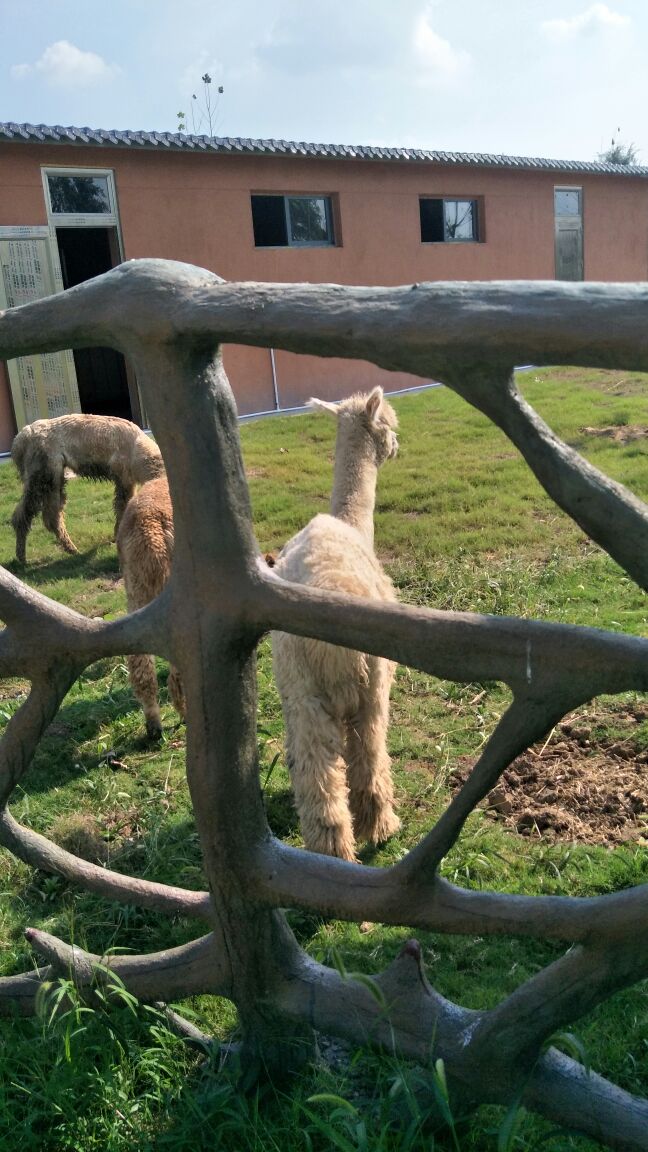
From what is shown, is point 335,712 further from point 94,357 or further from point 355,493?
point 94,357

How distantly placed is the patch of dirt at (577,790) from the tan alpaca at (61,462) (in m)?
5.01

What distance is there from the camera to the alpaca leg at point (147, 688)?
189 inches

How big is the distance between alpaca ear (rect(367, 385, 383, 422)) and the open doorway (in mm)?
11531

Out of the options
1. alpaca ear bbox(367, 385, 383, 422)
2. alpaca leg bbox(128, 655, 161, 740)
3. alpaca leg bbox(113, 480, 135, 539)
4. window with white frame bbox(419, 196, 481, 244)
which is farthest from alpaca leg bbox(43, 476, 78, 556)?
window with white frame bbox(419, 196, 481, 244)

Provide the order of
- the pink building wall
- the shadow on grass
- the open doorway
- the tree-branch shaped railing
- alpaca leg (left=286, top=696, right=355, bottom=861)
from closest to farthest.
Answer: the tree-branch shaped railing
alpaca leg (left=286, top=696, right=355, bottom=861)
the shadow on grass
the pink building wall
the open doorway

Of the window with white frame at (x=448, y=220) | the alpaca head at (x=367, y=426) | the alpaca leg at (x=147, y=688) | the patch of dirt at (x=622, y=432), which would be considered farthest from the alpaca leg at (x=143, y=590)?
the window with white frame at (x=448, y=220)

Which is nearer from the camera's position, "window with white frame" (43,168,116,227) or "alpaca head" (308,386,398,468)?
"alpaca head" (308,386,398,468)

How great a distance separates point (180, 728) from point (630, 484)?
18.0ft

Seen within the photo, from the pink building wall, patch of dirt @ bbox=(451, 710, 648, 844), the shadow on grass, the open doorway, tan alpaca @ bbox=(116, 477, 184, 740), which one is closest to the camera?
patch of dirt @ bbox=(451, 710, 648, 844)

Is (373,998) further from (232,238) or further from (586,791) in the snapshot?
(232,238)

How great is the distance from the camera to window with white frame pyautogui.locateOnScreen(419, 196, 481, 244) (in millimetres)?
17281

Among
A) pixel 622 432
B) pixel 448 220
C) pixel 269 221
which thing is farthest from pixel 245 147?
pixel 622 432

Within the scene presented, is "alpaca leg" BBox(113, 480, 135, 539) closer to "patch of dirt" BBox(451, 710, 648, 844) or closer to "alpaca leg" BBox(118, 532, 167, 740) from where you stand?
"alpaca leg" BBox(118, 532, 167, 740)

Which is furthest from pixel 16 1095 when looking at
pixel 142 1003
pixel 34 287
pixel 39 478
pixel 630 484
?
pixel 34 287
